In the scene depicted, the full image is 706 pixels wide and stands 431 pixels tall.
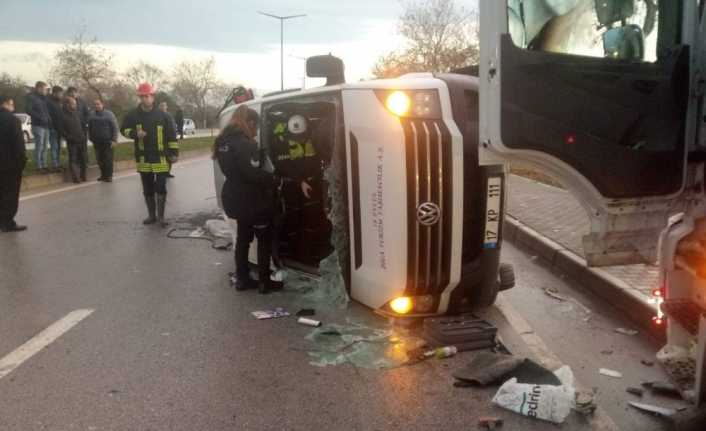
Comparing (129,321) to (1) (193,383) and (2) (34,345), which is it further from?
(1) (193,383)

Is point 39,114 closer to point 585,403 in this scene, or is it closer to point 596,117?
point 585,403

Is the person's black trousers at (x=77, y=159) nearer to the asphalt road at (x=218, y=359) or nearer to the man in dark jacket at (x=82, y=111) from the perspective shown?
the man in dark jacket at (x=82, y=111)

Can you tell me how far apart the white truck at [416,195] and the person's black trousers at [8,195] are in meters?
6.03

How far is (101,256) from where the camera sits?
274 inches

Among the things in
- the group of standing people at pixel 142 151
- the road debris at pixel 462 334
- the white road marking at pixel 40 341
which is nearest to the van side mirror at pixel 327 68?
the road debris at pixel 462 334

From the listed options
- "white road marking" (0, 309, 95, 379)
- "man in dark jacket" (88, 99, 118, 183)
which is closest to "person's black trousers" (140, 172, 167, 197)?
"white road marking" (0, 309, 95, 379)

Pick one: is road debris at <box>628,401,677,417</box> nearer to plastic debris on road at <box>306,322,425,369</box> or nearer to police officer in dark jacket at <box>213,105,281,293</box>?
plastic debris on road at <box>306,322,425,369</box>

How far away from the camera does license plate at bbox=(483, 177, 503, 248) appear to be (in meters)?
4.10

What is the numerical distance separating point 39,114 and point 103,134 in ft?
4.67

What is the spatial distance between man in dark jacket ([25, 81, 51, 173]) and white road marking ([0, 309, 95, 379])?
942cm

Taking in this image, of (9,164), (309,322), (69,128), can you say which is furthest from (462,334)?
(69,128)

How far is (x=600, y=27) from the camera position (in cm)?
260

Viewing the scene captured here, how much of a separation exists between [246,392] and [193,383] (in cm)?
35

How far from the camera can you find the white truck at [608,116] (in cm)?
238
